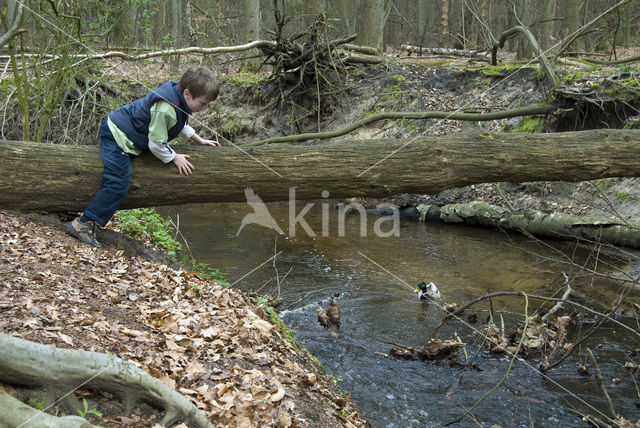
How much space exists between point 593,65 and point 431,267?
834 centimetres

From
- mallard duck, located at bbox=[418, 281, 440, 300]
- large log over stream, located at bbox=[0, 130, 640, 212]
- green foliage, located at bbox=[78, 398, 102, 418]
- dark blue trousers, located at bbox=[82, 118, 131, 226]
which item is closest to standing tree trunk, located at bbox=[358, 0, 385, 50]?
mallard duck, located at bbox=[418, 281, 440, 300]

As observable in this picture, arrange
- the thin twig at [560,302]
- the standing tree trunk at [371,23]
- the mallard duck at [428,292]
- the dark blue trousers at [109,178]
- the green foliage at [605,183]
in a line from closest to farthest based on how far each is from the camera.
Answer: the dark blue trousers at [109,178], the thin twig at [560,302], the mallard duck at [428,292], the green foliage at [605,183], the standing tree trunk at [371,23]

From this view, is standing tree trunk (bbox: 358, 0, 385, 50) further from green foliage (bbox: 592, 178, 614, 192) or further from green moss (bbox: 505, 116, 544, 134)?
green foliage (bbox: 592, 178, 614, 192)

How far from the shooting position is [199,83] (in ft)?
16.2

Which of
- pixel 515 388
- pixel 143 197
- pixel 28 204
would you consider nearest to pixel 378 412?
pixel 515 388

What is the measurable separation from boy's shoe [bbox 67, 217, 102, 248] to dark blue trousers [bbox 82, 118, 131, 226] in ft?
0.47

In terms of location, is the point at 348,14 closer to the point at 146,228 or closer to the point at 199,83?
the point at 146,228

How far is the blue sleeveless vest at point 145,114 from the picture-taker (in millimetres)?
5094

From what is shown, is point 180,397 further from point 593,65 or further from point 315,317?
point 593,65

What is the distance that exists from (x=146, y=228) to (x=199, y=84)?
3105 mm

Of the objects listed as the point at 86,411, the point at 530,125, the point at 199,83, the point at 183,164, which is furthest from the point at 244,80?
the point at 86,411

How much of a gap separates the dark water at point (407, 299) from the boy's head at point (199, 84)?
8.35 feet

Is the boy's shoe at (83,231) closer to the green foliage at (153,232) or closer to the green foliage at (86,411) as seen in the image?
the green foliage at (153,232)

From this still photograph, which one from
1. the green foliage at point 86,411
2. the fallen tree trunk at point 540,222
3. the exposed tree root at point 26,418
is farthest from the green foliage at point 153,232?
the fallen tree trunk at point 540,222
